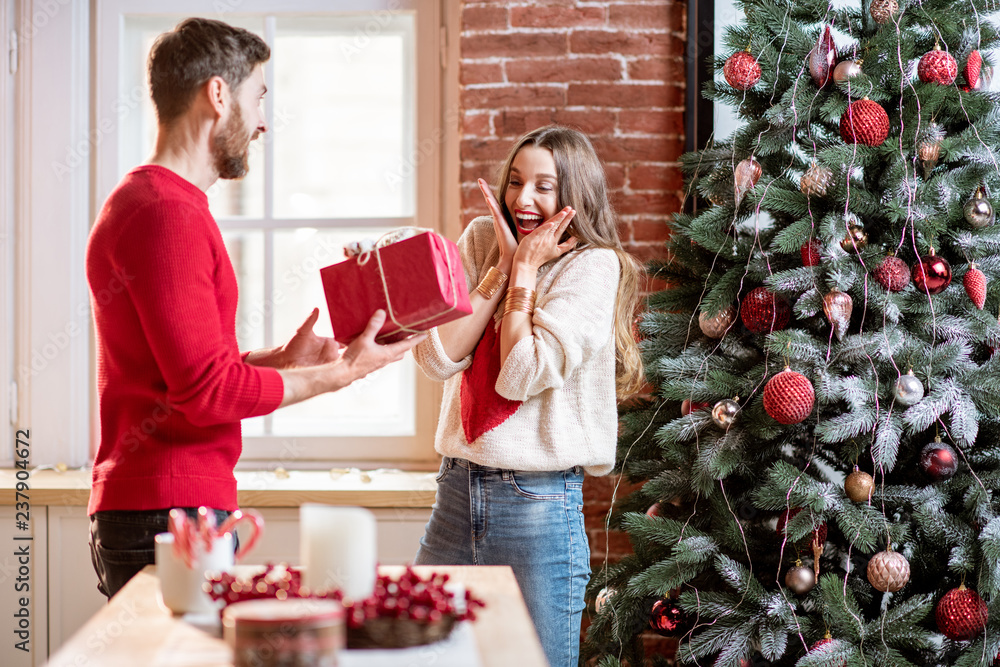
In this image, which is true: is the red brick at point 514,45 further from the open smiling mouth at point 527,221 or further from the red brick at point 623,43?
the open smiling mouth at point 527,221

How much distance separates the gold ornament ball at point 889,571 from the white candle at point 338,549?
115cm

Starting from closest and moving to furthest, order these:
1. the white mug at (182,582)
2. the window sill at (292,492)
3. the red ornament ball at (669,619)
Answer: the white mug at (182,582)
the red ornament ball at (669,619)
the window sill at (292,492)

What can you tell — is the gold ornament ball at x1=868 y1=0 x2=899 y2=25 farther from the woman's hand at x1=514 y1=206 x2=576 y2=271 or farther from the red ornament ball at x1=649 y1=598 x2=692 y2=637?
the red ornament ball at x1=649 y1=598 x2=692 y2=637

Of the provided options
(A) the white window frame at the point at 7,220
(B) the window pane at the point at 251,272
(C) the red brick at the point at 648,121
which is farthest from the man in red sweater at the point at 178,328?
(A) the white window frame at the point at 7,220

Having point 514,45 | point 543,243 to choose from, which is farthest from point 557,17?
point 543,243

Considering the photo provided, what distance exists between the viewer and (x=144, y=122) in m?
2.75

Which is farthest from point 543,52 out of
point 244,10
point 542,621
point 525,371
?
point 542,621

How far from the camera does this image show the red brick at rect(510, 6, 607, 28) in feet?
8.04

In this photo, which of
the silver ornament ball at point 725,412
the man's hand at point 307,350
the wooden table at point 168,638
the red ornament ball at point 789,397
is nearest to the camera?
the wooden table at point 168,638

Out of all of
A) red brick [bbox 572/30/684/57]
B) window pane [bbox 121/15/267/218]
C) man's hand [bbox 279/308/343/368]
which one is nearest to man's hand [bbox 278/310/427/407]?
man's hand [bbox 279/308/343/368]

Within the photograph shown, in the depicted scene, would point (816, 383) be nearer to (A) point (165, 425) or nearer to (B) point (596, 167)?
(B) point (596, 167)

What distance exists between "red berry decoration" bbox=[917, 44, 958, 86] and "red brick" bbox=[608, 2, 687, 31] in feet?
2.85

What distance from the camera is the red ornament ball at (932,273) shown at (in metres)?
1.68

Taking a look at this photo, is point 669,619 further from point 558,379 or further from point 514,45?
point 514,45
